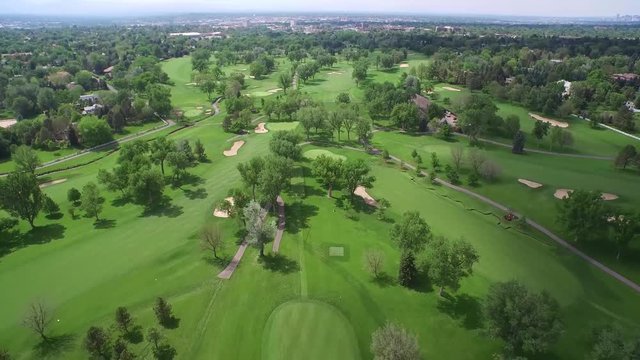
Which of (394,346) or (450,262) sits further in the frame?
(450,262)

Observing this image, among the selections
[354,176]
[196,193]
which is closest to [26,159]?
[196,193]

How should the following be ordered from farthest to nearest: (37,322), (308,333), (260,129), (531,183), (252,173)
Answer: (260,129)
(531,183)
(252,173)
(308,333)
(37,322)

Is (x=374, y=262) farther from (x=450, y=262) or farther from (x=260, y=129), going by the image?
(x=260, y=129)

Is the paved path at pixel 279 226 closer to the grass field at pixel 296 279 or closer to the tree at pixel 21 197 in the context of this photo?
the grass field at pixel 296 279

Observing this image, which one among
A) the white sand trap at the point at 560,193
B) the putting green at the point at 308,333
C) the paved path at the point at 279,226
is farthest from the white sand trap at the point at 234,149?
the white sand trap at the point at 560,193

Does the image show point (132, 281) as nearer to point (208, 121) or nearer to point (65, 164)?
point (65, 164)

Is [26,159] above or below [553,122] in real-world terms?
below

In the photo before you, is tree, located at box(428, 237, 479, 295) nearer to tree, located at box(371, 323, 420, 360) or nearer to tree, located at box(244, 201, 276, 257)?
tree, located at box(371, 323, 420, 360)
